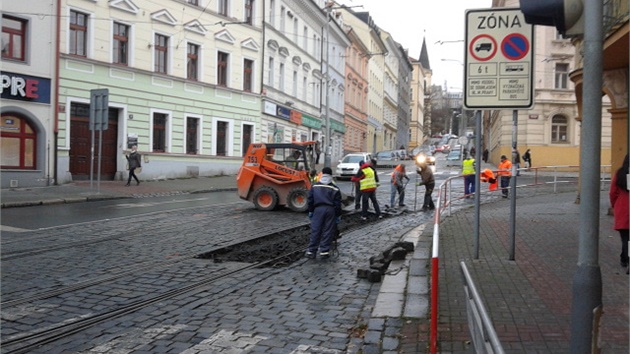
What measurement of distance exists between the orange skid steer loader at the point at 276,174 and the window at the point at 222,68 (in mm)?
16539

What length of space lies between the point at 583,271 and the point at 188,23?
28882mm

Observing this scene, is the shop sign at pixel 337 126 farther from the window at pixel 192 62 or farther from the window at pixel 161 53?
the window at pixel 161 53

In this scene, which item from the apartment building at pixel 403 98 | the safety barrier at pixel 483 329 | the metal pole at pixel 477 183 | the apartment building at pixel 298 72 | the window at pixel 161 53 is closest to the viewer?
the safety barrier at pixel 483 329

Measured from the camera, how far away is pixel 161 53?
2925 cm

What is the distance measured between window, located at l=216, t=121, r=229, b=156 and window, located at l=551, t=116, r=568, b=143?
23821 millimetres

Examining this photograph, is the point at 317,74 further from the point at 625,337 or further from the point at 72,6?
the point at 625,337

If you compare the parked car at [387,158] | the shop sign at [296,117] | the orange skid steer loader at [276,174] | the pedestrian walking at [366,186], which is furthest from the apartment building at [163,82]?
the parked car at [387,158]

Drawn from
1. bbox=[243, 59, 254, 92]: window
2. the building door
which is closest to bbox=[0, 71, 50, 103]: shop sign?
the building door

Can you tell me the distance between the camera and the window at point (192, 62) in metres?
30.9

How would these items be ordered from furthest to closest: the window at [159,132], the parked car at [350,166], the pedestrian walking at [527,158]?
the pedestrian walking at [527,158], the parked car at [350,166], the window at [159,132]

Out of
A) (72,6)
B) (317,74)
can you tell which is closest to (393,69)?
(317,74)

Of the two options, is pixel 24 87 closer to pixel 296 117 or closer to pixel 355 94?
pixel 296 117

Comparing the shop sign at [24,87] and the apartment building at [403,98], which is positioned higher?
the apartment building at [403,98]

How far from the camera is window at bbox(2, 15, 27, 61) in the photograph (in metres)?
21.1
